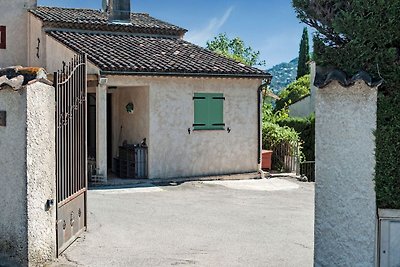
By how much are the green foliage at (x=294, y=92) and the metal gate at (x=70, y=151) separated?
36.7 metres

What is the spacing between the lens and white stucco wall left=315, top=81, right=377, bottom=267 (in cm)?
579

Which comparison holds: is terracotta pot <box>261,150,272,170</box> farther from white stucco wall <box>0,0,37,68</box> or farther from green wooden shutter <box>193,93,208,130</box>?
white stucco wall <box>0,0,37,68</box>

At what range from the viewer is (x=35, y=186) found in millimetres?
7016

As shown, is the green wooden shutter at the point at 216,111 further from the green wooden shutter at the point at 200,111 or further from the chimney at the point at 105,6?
the chimney at the point at 105,6

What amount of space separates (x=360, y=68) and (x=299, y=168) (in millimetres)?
14042

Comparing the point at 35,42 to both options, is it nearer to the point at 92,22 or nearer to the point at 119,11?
the point at 92,22

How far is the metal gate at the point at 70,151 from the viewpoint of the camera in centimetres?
784

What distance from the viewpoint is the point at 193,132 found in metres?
17.5

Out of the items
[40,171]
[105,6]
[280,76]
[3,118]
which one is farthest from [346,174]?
[280,76]

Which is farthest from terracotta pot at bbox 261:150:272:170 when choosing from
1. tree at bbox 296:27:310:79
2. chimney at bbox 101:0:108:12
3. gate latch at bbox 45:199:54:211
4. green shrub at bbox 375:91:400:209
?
tree at bbox 296:27:310:79

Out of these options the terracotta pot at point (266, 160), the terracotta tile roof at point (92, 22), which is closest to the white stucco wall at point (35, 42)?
the terracotta tile roof at point (92, 22)

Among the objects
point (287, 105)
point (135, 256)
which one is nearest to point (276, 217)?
point (135, 256)

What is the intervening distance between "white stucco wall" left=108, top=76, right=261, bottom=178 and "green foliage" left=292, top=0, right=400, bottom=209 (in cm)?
1120

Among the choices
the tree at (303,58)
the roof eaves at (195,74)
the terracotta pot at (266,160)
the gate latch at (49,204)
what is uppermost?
the tree at (303,58)
